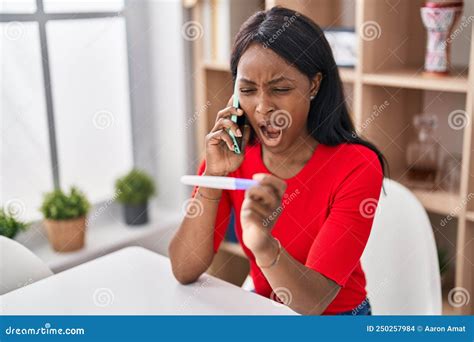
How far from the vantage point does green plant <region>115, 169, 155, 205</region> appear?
142cm

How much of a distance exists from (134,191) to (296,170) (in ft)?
2.12

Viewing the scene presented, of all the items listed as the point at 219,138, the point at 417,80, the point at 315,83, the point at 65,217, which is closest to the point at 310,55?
the point at 315,83

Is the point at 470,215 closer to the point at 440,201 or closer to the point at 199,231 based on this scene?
the point at 440,201

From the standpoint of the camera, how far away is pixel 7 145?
4.11 ft

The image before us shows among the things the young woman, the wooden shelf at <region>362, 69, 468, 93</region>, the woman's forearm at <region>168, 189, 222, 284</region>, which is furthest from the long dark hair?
the wooden shelf at <region>362, 69, 468, 93</region>

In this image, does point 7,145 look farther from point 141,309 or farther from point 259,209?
point 259,209

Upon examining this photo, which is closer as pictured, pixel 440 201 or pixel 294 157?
pixel 294 157

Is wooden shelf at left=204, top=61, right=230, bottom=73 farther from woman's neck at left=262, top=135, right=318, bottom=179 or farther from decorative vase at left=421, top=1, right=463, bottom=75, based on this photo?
woman's neck at left=262, top=135, right=318, bottom=179

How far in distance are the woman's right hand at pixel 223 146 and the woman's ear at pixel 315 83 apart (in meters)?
0.10

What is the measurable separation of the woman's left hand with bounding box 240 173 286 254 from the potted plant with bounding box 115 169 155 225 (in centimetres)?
82

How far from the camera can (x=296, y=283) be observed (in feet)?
2.40
